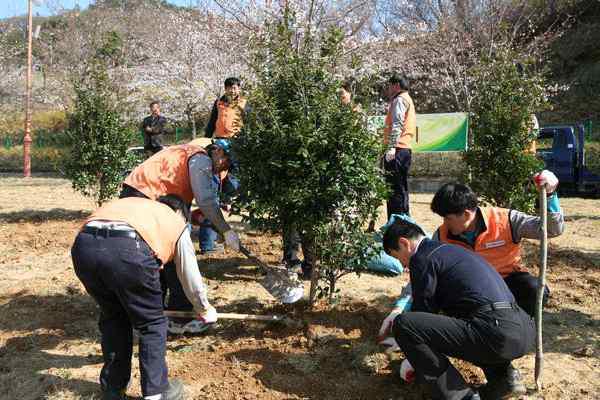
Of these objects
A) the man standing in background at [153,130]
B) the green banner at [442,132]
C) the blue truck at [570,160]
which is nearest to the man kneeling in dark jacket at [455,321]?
the man standing in background at [153,130]

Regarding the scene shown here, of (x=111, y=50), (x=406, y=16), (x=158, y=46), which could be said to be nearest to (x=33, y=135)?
(x=111, y=50)

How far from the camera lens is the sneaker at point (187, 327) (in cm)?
404

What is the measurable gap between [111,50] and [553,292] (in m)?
24.8

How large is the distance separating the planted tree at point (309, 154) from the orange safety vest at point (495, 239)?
663 mm

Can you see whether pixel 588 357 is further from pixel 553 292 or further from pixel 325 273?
pixel 325 273

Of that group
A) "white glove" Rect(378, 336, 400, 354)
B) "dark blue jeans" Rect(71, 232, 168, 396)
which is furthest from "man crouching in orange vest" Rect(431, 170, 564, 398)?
"dark blue jeans" Rect(71, 232, 168, 396)

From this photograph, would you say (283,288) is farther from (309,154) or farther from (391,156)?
(391,156)

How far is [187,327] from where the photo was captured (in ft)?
13.3

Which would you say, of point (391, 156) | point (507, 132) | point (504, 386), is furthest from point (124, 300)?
point (507, 132)

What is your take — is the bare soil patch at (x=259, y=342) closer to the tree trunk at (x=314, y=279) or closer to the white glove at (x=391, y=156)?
the tree trunk at (x=314, y=279)

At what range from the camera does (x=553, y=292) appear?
15.8 ft

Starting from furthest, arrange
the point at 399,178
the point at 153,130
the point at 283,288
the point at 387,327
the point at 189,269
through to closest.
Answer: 1. the point at 153,130
2. the point at 399,178
3. the point at 283,288
4. the point at 387,327
5. the point at 189,269

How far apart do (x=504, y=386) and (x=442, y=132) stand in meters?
11.0

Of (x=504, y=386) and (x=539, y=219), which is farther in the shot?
(x=539, y=219)
